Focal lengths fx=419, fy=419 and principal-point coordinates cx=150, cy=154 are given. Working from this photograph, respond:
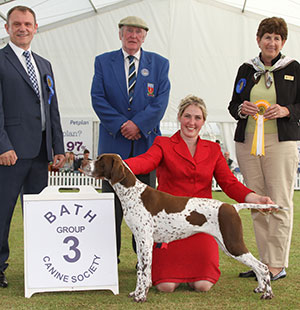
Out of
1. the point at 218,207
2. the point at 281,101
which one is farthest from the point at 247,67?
the point at 218,207

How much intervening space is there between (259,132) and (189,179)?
70 cm

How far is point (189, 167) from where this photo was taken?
10.2 ft

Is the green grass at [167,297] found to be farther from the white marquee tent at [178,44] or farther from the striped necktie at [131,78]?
the white marquee tent at [178,44]

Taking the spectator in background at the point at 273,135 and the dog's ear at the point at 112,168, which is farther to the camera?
the spectator in background at the point at 273,135

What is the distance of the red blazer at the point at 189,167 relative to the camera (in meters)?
3.10

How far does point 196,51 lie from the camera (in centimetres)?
1449

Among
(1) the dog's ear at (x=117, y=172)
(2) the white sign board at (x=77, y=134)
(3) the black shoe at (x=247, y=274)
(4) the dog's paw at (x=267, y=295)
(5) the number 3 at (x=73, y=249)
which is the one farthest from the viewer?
(2) the white sign board at (x=77, y=134)

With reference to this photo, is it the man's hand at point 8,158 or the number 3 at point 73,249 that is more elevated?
the man's hand at point 8,158

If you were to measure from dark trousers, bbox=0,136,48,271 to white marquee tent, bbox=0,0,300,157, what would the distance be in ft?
36.9

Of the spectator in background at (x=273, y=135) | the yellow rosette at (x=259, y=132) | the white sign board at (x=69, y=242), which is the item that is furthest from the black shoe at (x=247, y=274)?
the white sign board at (x=69, y=242)

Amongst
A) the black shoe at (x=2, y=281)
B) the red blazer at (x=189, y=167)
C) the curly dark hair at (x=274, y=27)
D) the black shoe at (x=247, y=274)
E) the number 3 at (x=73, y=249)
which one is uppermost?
the curly dark hair at (x=274, y=27)

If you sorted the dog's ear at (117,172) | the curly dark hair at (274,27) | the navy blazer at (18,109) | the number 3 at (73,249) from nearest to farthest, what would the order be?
the dog's ear at (117,172)
the number 3 at (73,249)
the navy blazer at (18,109)
the curly dark hair at (274,27)

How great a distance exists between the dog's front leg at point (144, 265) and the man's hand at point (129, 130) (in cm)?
102

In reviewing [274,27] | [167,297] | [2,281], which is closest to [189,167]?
[167,297]
